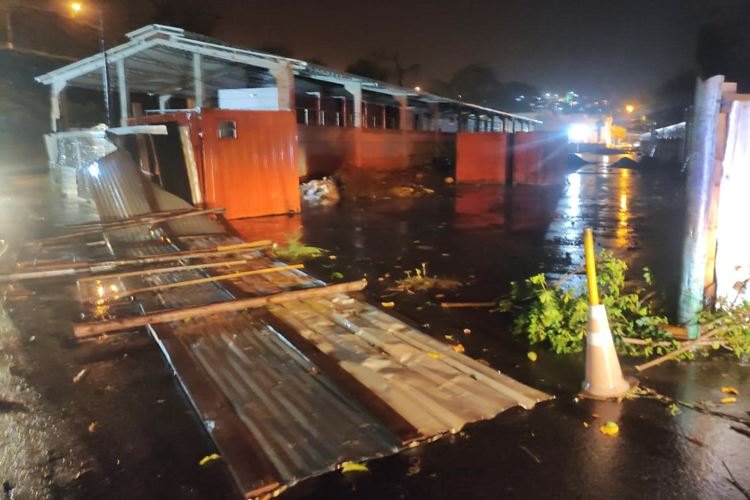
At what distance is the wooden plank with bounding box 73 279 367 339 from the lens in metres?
5.05

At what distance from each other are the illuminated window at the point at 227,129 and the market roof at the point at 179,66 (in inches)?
157

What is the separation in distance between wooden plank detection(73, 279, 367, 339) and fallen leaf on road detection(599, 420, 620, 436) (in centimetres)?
328

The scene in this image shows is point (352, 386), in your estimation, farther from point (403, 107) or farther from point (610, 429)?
point (403, 107)

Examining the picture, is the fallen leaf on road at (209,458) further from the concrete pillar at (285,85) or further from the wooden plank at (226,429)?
the concrete pillar at (285,85)

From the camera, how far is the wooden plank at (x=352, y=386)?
3.41 metres

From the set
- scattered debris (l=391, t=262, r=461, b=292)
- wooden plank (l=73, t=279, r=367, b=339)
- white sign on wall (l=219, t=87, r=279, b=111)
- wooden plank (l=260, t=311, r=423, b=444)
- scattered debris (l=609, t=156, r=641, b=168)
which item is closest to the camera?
wooden plank (l=260, t=311, r=423, b=444)

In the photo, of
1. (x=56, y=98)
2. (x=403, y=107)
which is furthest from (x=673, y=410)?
(x=403, y=107)

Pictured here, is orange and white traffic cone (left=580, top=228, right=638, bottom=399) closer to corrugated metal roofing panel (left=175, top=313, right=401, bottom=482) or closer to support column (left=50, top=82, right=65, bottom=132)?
corrugated metal roofing panel (left=175, top=313, right=401, bottom=482)

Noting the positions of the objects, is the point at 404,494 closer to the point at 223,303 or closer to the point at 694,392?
the point at 694,392

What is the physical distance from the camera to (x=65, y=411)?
12.6 ft

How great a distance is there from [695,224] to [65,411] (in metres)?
5.14

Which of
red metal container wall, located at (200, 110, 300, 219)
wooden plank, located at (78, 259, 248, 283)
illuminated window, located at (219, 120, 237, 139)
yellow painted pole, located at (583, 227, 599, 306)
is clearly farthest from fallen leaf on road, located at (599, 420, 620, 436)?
illuminated window, located at (219, 120, 237, 139)

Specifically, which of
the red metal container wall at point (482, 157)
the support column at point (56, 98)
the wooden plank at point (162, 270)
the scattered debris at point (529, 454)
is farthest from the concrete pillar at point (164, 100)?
the scattered debris at point (529, 454)

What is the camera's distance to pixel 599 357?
13.0 feet
